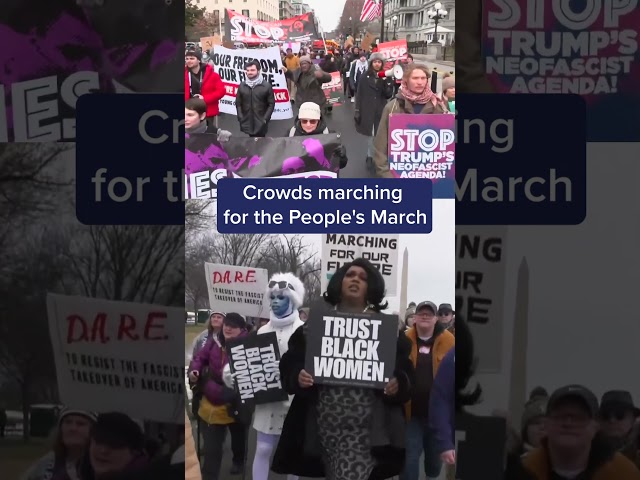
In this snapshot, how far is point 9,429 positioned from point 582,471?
0.93 m

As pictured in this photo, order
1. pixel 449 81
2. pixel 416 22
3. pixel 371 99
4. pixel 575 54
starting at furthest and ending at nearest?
pixel 371 99 < pixel 416 22 < pixel 449 81 < pixel 575 54

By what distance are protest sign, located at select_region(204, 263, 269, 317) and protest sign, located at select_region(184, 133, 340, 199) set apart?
0.26 metres

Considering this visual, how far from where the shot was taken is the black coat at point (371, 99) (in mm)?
3242

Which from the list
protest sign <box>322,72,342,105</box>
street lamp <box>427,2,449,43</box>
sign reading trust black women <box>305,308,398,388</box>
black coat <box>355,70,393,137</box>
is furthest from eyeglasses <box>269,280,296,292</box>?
street lamp <box>427,2,449,43</box>

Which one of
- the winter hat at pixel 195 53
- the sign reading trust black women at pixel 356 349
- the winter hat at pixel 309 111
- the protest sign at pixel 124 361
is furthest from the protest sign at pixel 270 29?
the protest sign at pixel 124 361

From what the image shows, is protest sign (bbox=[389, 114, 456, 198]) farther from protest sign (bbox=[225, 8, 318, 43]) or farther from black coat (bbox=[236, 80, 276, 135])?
black coat (bbox=[236, 80, 276, 135])

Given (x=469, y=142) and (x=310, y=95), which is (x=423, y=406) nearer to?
(x=469, y=142)

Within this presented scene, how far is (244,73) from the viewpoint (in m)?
3.50

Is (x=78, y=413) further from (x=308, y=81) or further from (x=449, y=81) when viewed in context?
(x=308, y=81)

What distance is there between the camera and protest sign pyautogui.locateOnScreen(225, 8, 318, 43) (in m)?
2.87

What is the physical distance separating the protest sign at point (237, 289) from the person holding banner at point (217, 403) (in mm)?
47

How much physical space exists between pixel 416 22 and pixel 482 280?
82 cm

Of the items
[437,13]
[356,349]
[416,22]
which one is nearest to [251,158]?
[356,349]

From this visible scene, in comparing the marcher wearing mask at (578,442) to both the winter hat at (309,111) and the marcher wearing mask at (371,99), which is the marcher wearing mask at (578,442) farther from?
the winter hat at (309,111)
